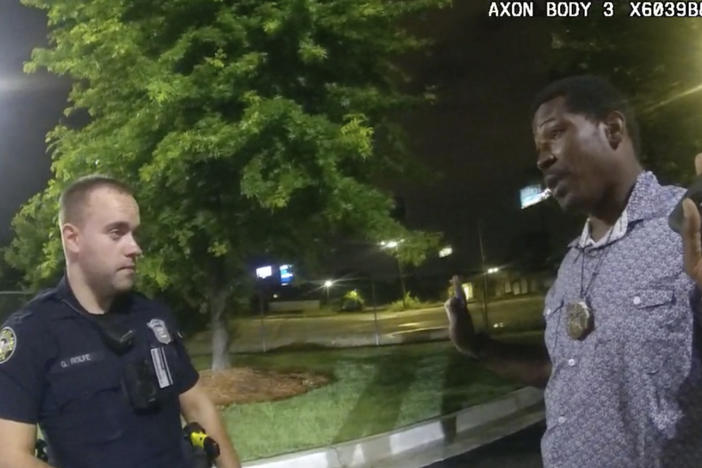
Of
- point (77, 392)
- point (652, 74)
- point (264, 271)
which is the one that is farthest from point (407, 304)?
point (77, 392)

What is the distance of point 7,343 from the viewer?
2117 mm

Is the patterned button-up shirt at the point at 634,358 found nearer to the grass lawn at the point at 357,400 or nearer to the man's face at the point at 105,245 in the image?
A: the man's face at the point at 105,245

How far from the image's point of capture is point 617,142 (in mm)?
1656

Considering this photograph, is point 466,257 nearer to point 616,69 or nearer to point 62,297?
point 616,69

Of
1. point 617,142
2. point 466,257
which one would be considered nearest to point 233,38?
point 617,142


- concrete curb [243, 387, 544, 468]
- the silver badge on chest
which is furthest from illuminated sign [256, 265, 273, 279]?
the silver badge on chest

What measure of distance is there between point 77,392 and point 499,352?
1064 millimetres

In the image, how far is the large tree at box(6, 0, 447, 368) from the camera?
8.64 metres

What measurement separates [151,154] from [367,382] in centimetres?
393

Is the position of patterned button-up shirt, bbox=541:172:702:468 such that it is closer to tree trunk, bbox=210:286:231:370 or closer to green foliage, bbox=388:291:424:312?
tree trunk, bbox=210:286:231:370

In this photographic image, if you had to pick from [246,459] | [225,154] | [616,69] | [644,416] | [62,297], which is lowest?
[246,459]

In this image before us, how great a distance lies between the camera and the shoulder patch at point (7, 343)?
2093mm

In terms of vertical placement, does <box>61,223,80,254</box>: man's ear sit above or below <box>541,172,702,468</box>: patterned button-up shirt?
above

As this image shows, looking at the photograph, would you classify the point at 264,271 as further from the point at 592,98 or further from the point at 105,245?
the point at 592,98
